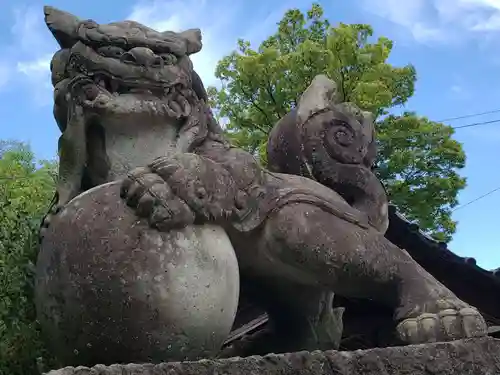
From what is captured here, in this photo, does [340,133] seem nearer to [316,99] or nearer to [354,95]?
[316,99]

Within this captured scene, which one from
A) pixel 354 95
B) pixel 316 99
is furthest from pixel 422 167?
pixel 316 99

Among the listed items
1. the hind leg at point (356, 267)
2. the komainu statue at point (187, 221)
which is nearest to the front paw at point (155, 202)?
the komainu statue at point (187, 221)

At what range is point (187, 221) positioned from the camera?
1.96 metres

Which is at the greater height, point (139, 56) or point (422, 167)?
point (422, 167)

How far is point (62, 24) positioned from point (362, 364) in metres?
1.37

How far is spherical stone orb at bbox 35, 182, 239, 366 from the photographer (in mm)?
1850

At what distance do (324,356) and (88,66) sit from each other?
1.12 metres

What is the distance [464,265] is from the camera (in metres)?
3.96

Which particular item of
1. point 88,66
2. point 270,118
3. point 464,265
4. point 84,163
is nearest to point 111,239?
point 84,163

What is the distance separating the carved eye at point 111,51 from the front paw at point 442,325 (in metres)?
1.18

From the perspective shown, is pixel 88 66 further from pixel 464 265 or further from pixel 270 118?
pixel 270 118

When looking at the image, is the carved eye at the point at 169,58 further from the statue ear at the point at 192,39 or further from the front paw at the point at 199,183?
the front paw at the point at 199,183

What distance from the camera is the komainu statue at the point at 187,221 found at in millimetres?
1876

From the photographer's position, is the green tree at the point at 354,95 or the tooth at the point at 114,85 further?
the green tree at the point at 354,95
